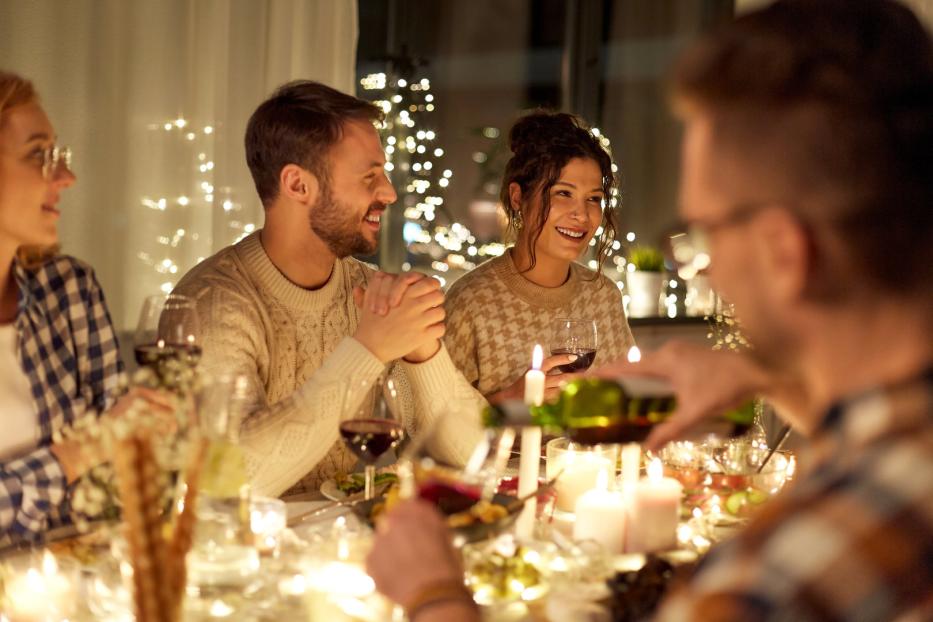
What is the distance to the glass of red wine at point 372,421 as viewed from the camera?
1622 mm

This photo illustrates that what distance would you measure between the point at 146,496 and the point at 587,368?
1.48 meters

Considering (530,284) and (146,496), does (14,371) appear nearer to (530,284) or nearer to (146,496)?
(146,496)

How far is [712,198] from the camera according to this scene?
899 mm

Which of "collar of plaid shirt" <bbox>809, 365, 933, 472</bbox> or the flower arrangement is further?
the flower arrangement

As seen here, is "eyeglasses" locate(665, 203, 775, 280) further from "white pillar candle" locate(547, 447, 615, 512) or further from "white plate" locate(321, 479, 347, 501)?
"white plate" locate(321, 479, 347, 501)

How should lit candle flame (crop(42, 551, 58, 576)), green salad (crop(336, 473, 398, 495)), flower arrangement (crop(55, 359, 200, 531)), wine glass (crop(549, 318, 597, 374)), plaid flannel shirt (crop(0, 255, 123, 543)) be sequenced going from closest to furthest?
flower arrangement (crop(55, 359, 200, 531)), lit candle flame (crop(42, 551, 58, 576)), plaid flannel shirt (crop(0, 255, 123, 543)), green salad (crop(336, 473, 398, 495)), wine glass (crop(549, 318, 597, 374))

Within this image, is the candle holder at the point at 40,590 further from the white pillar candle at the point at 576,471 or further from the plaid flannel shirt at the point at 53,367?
the white pillar candle at the point at 576,471

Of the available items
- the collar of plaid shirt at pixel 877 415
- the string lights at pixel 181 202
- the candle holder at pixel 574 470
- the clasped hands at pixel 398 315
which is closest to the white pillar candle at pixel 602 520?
the candle holder at pixel 574 470

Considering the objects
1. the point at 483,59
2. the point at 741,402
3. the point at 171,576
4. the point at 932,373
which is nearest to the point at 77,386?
the point at 171,576

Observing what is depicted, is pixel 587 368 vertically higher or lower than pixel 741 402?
lower

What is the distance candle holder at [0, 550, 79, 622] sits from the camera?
1.31 m

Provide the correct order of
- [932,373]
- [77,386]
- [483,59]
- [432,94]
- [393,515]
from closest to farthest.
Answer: [932,373], [393,515], [77,386], [432,94], [483,59]

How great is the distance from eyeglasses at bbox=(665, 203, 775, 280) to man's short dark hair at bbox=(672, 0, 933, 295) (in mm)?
40

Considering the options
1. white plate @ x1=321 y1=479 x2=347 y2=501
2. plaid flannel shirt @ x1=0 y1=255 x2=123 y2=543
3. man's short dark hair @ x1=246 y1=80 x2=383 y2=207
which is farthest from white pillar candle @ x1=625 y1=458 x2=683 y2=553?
man's short dark hair @ x1=246 y1=80 x2=383 y2=207
